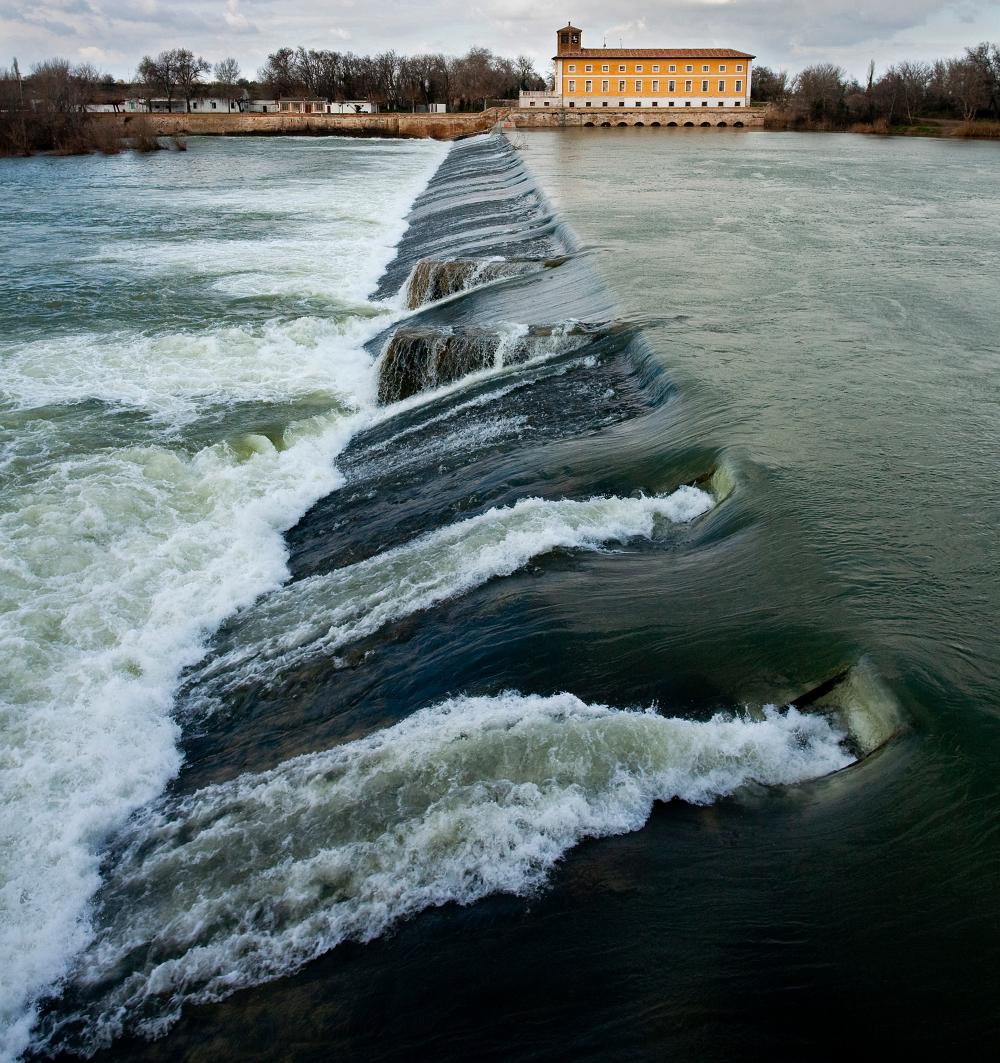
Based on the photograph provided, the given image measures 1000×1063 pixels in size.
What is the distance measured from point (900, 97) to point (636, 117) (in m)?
20.8

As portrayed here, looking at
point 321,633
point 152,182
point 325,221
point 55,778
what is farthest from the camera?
point 152,182

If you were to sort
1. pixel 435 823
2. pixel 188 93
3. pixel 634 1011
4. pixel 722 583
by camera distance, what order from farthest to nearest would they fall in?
pixel 188 93
pixel 722 583
pixel 435 823
pixel 634 1011

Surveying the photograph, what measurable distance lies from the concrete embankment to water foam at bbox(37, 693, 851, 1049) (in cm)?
8188

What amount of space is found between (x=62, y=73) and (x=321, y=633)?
6997cm

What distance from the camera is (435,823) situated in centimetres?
421

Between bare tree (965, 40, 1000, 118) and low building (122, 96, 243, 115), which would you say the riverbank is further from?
low building (122, 96, 243, 115)

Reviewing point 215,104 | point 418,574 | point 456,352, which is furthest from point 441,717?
point 215,104

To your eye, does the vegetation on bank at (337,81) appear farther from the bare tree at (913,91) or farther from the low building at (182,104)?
the bare tree at (913,91)

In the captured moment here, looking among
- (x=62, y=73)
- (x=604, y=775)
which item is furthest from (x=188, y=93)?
(x=604, y=775)

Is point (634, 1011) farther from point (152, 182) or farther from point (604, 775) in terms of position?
point (152, 182)

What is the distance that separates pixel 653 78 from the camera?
83.5 m

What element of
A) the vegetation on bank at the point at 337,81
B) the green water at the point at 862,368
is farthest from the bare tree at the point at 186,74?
the green water at the point at 862,368

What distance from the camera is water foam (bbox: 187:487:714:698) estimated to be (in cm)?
626

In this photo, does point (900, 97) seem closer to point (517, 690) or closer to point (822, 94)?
point (822, 94)
